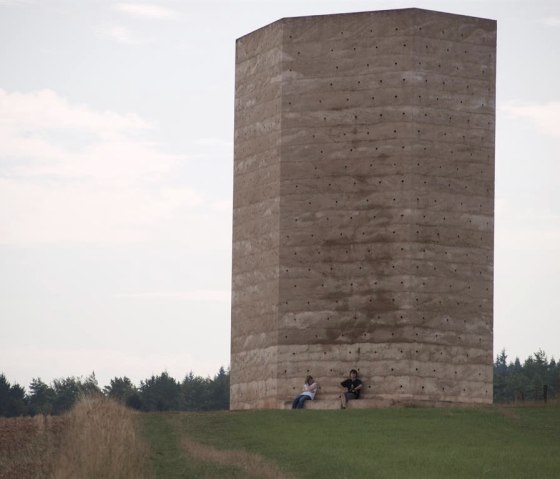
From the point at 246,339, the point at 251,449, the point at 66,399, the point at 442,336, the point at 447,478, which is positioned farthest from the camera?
the point at 66,399

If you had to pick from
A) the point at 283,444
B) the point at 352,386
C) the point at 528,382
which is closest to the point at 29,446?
the point at 283,444

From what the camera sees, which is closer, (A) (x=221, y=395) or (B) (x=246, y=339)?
(B) (x=246, y=339)

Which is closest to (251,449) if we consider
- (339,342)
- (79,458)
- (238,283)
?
(79,458)

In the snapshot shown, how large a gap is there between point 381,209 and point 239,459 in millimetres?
13911

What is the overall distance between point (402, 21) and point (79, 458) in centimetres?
1874

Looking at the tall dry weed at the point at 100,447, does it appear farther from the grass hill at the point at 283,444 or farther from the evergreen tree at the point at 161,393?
the evergreen tree at the point at 161,393

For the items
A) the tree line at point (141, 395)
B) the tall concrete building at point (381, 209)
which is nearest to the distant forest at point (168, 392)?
the tree line at point (141, 395)

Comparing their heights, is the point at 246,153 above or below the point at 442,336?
above

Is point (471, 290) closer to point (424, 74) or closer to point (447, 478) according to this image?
point (424, 74)

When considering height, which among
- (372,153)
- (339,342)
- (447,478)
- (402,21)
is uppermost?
(402,21)

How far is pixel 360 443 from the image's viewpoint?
2580 cm

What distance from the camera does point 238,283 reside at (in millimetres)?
39469

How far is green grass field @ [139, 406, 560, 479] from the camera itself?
73.3 ft

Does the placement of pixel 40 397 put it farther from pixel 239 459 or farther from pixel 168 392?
pixel 239 459
